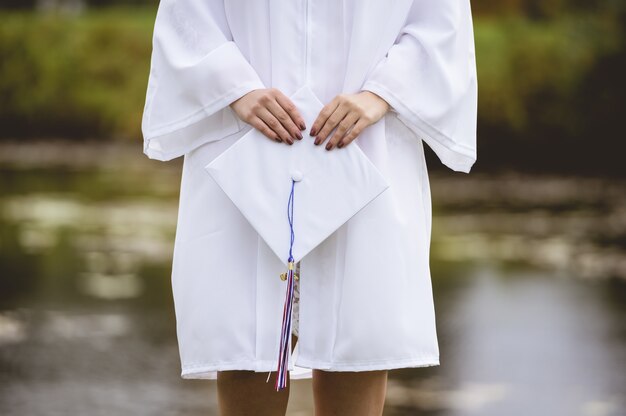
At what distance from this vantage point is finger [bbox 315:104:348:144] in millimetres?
2369

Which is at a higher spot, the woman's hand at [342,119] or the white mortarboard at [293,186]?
the woman's hand at [342,119]

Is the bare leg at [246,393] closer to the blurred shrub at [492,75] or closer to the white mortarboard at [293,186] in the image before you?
the white mortarboard at [293,186]

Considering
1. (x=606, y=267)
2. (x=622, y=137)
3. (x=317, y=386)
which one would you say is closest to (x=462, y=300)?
(x=606, y=267)

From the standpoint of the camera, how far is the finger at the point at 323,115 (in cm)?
237

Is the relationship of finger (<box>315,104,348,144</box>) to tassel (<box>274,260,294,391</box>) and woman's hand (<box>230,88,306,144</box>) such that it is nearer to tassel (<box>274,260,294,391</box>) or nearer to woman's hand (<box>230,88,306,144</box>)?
woman's hand (<box>230,88,306,144</box>)

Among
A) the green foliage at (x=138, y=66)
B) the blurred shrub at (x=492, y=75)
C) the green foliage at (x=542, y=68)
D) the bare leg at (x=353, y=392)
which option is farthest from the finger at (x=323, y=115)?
the green foliage at (x=542, y=68)

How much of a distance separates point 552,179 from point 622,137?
1338 mm

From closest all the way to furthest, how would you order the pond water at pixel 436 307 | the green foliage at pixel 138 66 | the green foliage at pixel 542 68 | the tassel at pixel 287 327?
1. the tassel at pixel 287 327
2. the pond water at pixel 436 307
3. the green foliage at pixel 542 68
4. the green foliage at pixel 138 66

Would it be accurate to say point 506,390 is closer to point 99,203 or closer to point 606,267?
point 606,267

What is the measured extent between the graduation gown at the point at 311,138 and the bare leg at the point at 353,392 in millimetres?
107

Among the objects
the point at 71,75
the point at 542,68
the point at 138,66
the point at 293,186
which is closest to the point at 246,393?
the point at 293,186

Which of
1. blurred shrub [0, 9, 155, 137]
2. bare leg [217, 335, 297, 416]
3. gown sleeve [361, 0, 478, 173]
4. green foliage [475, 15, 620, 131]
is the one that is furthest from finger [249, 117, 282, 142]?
blurred shrub [0, 9, 155, 137]

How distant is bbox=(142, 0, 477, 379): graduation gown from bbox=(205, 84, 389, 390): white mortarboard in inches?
2.8

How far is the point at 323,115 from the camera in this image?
2373 millimetres
